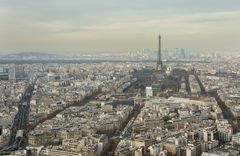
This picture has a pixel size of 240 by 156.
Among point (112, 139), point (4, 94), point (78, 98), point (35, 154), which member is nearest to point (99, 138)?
point (112, 139)

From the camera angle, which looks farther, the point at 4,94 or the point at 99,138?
the point at 4,94

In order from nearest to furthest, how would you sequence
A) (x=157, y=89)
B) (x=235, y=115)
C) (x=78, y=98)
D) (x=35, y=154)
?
(x=35, y=154)
(x=235, y=115)
(x=78, y=98)
(x=157, y=89)

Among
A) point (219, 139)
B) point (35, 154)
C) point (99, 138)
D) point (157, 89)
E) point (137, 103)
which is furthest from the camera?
point (157, 89)

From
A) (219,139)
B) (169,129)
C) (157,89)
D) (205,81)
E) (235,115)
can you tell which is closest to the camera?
(219,139)

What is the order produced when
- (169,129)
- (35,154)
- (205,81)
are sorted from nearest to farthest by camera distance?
(35,154), (169,129), (205,81)

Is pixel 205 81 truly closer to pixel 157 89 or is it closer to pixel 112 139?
pixel 157 89

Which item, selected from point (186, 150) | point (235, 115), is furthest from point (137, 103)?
point (186, 150)

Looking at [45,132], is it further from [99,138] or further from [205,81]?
[205,81]

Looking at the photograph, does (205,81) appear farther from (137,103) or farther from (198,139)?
(198,139)

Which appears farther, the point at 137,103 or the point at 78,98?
the point at 78,98
